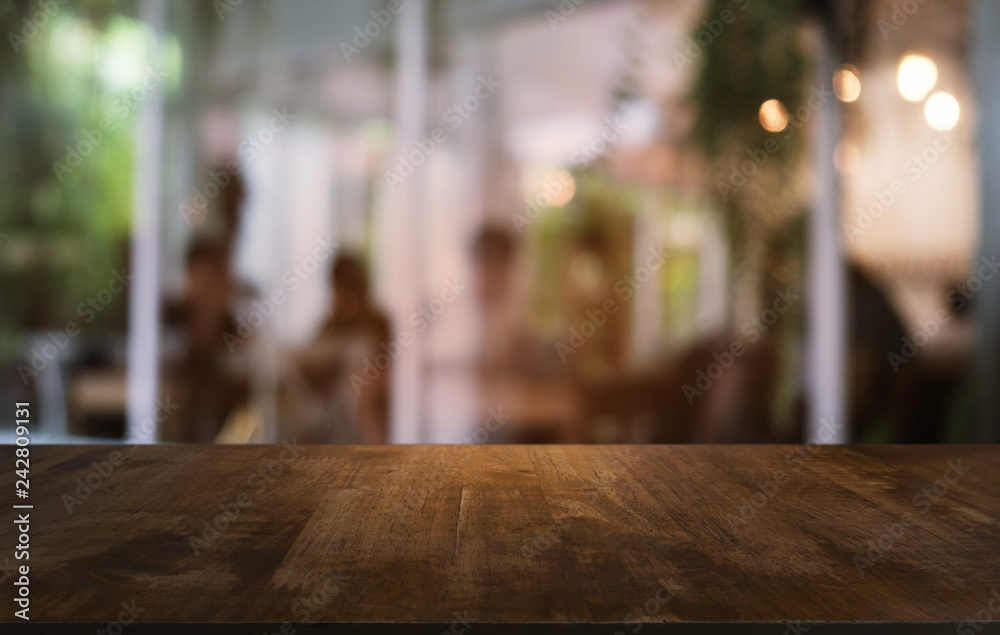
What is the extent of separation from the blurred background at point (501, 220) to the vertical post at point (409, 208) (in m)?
0.01

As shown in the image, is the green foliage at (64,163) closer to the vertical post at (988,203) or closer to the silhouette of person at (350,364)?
the silhouette of person at (350,364)

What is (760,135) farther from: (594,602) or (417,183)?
(594,602)

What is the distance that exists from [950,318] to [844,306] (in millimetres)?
446

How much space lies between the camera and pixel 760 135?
326cm

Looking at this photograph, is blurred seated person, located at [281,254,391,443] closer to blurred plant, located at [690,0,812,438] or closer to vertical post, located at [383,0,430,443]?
vertical post, located at [383,0,430,443]

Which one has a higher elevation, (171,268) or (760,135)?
(760,135)

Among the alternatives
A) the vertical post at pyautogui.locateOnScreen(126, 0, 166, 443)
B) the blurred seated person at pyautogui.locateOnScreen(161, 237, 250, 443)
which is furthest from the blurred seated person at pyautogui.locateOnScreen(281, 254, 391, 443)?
the vertical post at pyautogui.locateOnScreen(126, 0, 166, 443)

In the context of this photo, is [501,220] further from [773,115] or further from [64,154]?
[64,154]

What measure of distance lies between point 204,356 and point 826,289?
2.72 metres

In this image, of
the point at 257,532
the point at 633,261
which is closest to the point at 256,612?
the point at 257,532

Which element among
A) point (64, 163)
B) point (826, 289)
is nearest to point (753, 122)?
point (826, 289)

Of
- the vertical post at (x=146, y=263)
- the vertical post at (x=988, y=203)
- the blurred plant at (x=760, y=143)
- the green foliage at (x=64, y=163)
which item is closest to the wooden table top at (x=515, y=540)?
the blurred plant at (x=760, y=143)

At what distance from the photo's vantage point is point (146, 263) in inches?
143

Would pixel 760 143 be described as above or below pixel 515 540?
above
